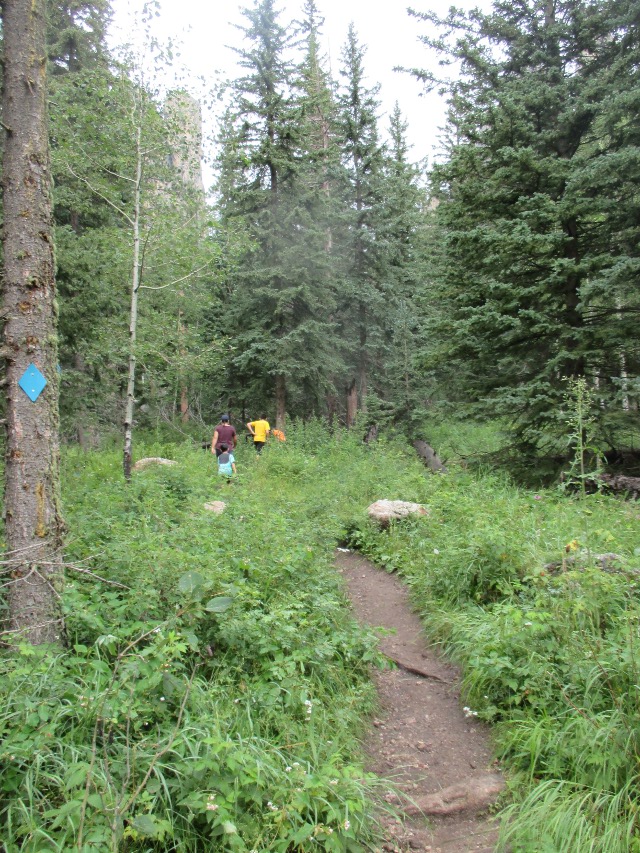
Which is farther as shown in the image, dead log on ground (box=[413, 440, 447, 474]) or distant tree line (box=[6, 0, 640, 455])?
dead log on ground (box=[413, 440, 447, 474])

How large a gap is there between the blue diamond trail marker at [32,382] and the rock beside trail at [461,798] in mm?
3605

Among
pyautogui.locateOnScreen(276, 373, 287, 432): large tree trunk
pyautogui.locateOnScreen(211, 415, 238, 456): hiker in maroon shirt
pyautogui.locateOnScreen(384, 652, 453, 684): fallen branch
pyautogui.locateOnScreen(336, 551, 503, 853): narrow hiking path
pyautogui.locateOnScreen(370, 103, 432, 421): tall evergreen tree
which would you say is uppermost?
pyautogui.locateOnScreen(370, 103, 432, 421): tall evergreen tree

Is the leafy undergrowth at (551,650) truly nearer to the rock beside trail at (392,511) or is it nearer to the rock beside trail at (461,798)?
the rock beside trail at (461,798)

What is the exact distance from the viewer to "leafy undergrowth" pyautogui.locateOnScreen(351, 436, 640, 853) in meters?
2.94

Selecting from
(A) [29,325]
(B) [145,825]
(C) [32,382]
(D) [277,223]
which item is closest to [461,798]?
(B) [145,825]

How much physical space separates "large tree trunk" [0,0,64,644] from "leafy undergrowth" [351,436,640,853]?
3217 millimetres

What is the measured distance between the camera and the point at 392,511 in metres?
9.09

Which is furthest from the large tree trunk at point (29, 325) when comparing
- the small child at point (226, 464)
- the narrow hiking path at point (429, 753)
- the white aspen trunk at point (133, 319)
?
the small child at point (226, 464)

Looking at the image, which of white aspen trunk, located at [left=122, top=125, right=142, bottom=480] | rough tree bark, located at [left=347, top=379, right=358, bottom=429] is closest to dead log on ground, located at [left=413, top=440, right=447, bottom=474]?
rough tree bark, located at [left=347, top=379, right=358, bottom=429]

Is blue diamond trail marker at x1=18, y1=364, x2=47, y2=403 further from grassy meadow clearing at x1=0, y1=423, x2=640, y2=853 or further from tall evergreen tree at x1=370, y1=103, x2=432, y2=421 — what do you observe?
tall evergreen tree at x1=370, y1=103, x2=432, y2=421

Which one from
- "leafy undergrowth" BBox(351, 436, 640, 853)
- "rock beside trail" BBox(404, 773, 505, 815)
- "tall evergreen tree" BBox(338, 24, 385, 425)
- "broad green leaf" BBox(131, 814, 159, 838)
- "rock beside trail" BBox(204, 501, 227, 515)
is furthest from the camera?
"tall evergreen tree" BBox(338, 24, 385, 425)

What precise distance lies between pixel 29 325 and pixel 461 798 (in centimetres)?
423

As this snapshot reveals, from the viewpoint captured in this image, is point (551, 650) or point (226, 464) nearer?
point (551, 650)

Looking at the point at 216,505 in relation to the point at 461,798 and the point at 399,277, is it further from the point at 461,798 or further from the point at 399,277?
the point at 399,277
